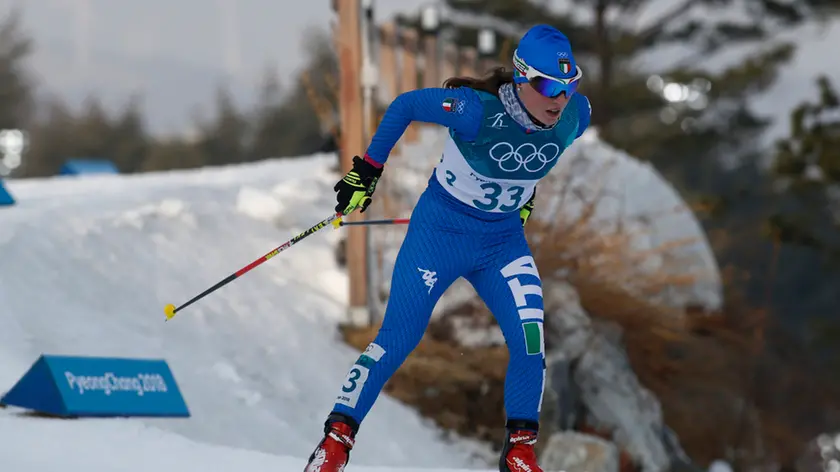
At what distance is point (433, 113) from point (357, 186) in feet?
1.19

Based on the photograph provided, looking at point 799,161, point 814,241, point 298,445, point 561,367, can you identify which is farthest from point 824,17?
point 298,445

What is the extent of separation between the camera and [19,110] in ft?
160

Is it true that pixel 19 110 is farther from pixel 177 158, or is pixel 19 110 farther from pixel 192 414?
pixel 192 414

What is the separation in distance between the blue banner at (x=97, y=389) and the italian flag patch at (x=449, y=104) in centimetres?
206

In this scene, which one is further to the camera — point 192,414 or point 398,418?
point 398,418

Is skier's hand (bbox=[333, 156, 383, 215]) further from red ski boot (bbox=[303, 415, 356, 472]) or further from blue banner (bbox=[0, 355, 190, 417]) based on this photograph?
blue banner (bbox=[0, 355, 190, 417])

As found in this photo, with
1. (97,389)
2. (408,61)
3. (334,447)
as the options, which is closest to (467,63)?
(408,61)

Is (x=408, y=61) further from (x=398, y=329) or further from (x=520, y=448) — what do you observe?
(x=520, y=448)

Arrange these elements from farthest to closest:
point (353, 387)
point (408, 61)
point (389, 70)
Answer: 1. point (408, 61)
2. point (389, 70)
3. point (353, 387)

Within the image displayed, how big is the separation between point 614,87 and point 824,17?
453 centimetres

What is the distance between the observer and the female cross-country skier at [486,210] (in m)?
4.19

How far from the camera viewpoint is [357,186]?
4.27 metres

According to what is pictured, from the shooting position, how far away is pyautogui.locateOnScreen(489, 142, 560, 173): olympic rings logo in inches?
169

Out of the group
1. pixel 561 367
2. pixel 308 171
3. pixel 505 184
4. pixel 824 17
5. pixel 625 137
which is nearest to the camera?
pixel 505 184
